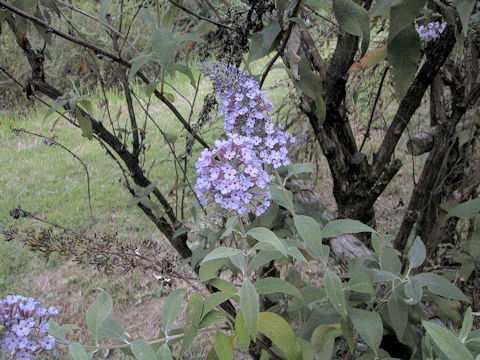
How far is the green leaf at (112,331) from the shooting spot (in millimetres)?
1037

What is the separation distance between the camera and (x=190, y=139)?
1594 mm

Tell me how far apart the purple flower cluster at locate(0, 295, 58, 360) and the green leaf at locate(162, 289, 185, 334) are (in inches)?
11.5

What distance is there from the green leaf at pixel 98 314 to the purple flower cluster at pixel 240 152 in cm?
30

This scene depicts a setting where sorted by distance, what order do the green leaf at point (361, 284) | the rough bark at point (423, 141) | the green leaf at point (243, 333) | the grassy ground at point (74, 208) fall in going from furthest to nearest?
the grassy ground at point (74, 208) → the rough bark at point (423, 141) → the green leaf at point (361, 284) → the green leaf at point (243, 333)

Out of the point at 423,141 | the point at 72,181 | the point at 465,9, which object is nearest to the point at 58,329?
the point at 465,9

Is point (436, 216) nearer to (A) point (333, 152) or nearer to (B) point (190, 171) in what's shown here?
(A) point (333, 152)

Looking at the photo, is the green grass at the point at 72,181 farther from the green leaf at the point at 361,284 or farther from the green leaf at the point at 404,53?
the green leaf at the point at 404,53

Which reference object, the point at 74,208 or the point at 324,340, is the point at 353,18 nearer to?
the point at 324,340

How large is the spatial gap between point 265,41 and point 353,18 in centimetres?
25

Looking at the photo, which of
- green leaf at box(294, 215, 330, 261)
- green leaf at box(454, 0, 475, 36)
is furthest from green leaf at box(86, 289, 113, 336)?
green leaf at box(454, 0, 475, 36)

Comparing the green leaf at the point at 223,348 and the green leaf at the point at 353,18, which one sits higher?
the green leaf at the point at 353,18

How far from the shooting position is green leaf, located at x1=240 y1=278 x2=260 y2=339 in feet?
2.85

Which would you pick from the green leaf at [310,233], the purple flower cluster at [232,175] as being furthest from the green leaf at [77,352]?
the green leaf at [310,233]

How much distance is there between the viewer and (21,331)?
787 millimetres
